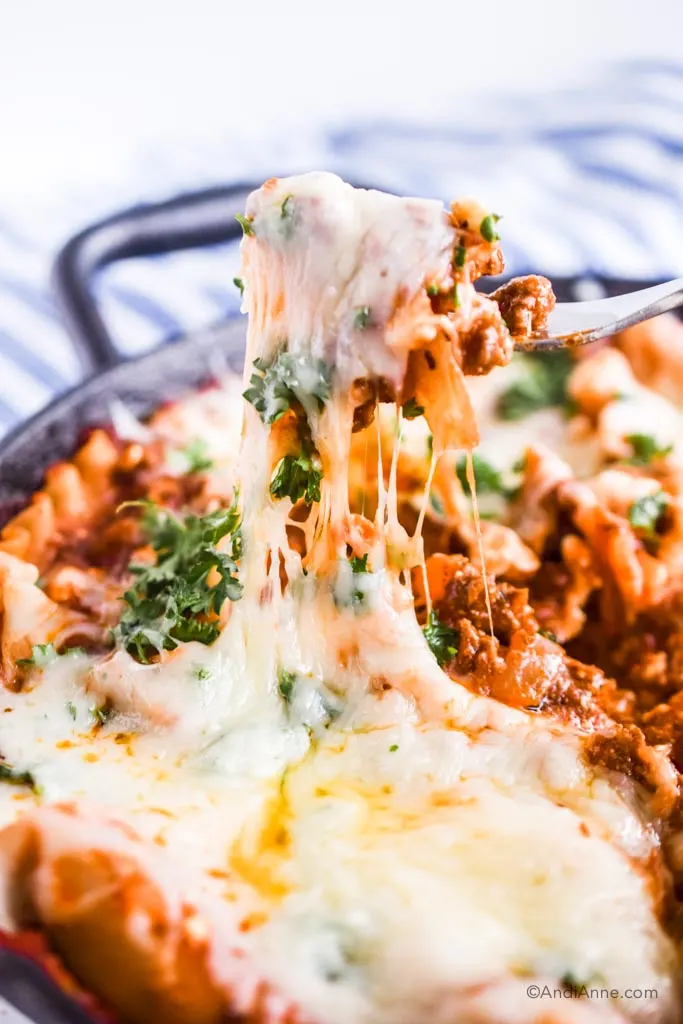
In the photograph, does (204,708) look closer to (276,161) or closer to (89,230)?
(89,230)

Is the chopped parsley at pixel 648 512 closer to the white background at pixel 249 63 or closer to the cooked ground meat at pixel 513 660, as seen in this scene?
the cooked ground meat at pixel 513 660

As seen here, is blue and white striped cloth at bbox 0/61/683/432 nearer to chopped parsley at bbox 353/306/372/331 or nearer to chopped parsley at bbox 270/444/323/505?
chopped parsley at bbox 270/444/323/505

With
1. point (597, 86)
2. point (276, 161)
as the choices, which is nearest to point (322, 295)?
point (276, 161)

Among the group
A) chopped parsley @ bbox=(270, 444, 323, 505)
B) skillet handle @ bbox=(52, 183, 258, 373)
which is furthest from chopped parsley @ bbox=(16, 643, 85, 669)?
skillet handle @ bbox=(52, 183, 258, 373)

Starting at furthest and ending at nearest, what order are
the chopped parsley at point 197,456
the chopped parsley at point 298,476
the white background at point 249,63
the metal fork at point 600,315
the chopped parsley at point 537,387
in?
the white background at point 249,63
the chopped parsley at point 537,387
the chopped parsley at point 197,456
the metal fork at point 600,315
the chopped parsley at point 298,476

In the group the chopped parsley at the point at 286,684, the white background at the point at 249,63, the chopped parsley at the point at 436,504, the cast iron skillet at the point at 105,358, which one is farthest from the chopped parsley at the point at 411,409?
the white background at the point at 249,63

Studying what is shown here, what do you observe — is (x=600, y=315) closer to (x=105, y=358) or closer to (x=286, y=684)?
(x=286, y=684)
